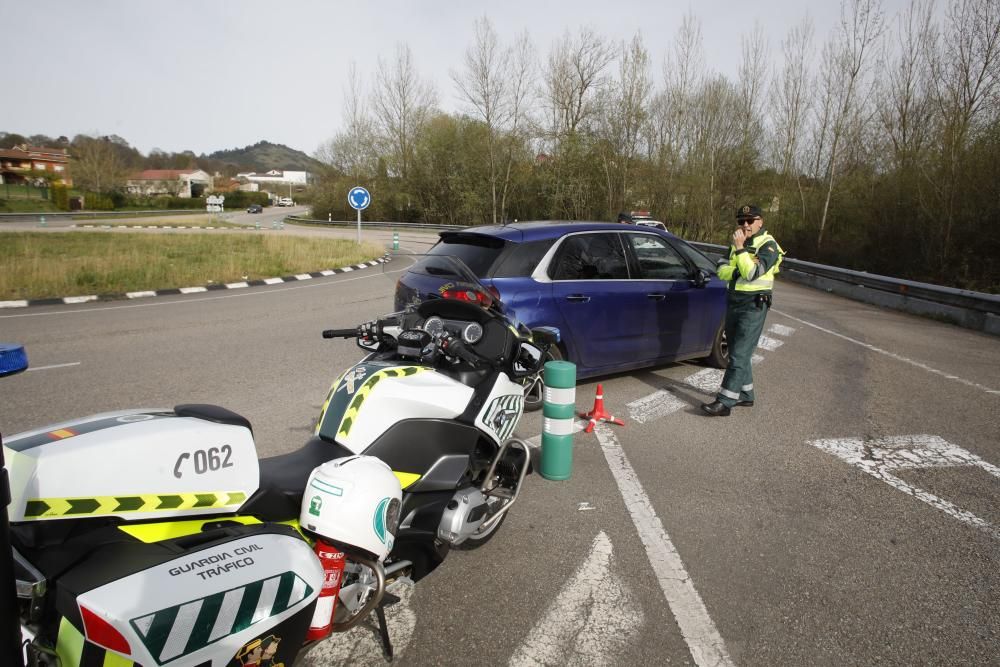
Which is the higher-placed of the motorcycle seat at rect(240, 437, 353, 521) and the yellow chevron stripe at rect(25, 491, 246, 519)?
the yellow chevron stripe at rect(25, 491, 246, 519)

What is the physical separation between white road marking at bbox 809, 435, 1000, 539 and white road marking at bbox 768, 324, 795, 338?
468cm

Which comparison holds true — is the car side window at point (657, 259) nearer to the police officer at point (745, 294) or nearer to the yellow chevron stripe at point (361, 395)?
the police officer at point (745, 294)

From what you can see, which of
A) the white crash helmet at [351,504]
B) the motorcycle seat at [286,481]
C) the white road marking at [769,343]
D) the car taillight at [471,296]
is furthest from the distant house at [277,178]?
the white crash helmet at [351,504]

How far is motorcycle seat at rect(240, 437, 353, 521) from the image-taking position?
2.09 meters

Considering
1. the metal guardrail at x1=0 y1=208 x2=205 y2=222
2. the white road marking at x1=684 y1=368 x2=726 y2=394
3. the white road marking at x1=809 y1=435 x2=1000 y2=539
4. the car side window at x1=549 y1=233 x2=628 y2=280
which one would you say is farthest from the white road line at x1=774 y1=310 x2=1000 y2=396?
the metal guardrail at x1=0 y1=208 x2=205 y2=222

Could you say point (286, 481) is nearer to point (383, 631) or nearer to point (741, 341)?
point (383, 631)

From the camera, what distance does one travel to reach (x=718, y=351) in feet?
24.0

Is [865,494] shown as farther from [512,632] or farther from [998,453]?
[512,632]

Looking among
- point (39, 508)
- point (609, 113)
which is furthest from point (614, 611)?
point (609, 113)

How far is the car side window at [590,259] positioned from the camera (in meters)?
5.75

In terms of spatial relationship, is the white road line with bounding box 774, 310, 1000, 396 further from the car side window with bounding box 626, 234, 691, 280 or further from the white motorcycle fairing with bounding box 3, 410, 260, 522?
the white motorcycle fairing with bounding box 3, 410, 260, 522

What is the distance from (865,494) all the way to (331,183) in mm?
57117

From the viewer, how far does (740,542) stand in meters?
3.49

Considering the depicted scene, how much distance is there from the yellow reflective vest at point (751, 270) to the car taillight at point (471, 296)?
9.10ft
